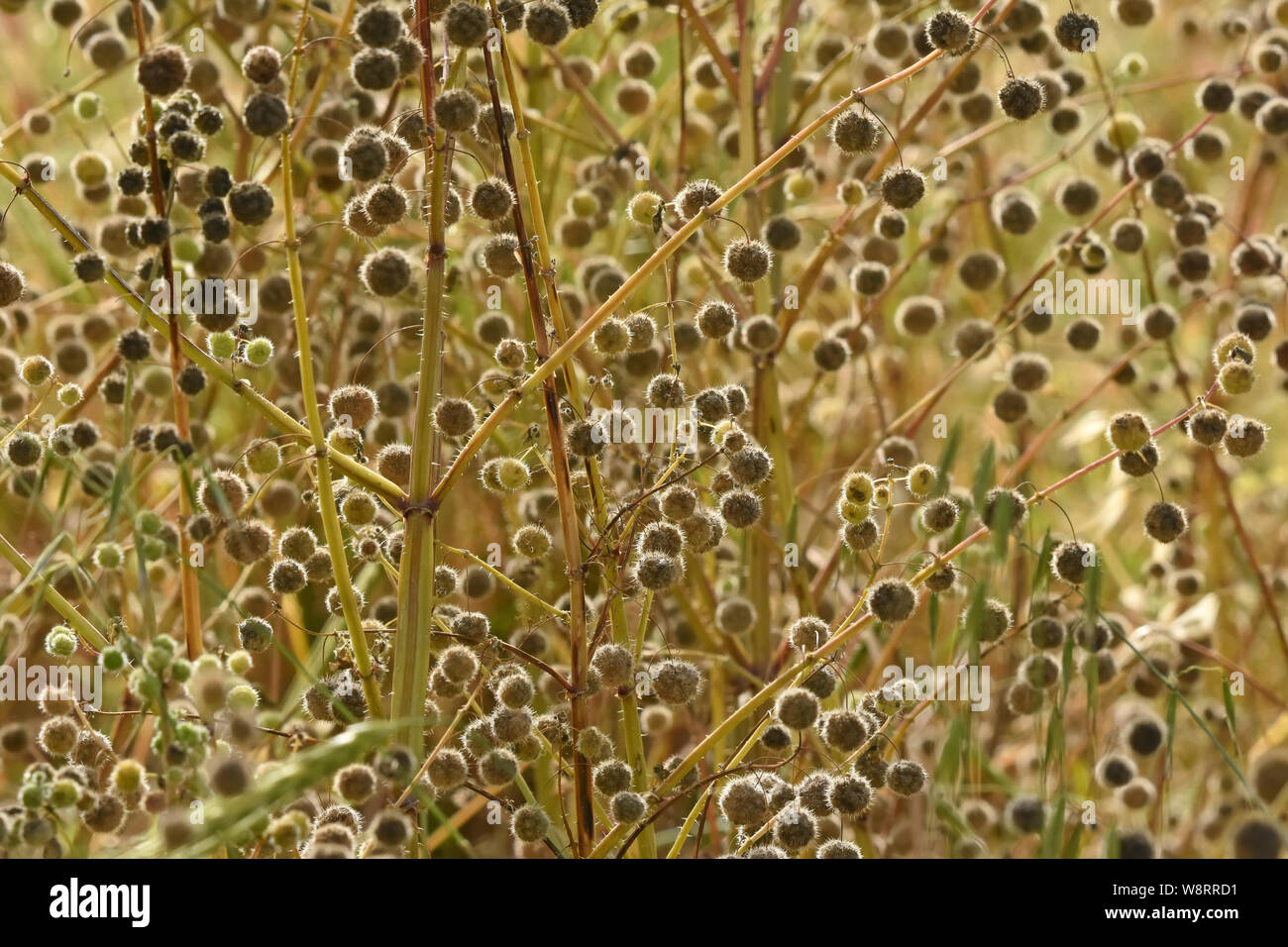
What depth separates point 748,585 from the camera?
1.24 m

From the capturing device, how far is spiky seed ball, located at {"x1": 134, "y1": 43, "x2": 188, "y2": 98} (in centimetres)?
79

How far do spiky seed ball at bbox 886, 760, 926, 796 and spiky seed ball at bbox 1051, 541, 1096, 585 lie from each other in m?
0.17

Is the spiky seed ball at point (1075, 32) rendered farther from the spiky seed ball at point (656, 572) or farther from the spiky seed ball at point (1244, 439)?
the spiky seed ball at point (656, 572)

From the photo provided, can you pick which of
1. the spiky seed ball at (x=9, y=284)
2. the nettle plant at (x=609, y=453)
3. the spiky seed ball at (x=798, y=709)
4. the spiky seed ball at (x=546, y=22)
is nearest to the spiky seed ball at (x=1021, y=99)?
the nettle plant at (x=609, y=453)

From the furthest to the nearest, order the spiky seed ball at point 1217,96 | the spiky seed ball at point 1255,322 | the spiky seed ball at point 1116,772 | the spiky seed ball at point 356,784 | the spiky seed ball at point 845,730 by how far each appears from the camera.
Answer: the spiky seed ball at point 1217,96 < the spiky seed ball at point 1255,322 < the spiky seed ball at point 1116,772 < the spiky seed ball at point 845,730 < the spiky seed ball at point 356,784

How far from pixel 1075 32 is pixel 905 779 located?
18.4 inches

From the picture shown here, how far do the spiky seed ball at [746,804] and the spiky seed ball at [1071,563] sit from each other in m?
0.25

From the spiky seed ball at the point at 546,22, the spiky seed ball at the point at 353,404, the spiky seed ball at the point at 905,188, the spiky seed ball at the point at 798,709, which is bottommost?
the spiky seed ball at the point at 798,709

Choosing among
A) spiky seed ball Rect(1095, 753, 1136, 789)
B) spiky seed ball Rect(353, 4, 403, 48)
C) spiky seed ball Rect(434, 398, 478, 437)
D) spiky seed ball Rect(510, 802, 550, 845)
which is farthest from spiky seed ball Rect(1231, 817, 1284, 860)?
spiky seed ball Rect(353, 4, 403, 48)

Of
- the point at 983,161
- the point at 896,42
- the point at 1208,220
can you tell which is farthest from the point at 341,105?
the point at 983,161

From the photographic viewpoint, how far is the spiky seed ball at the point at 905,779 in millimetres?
833

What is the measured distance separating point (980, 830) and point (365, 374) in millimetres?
666

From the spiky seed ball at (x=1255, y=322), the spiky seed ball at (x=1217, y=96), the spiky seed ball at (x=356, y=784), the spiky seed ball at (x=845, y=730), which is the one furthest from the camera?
the spiky seed ball at (x=1217, y=96)

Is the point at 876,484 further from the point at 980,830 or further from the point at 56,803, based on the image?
the point at 56,803
